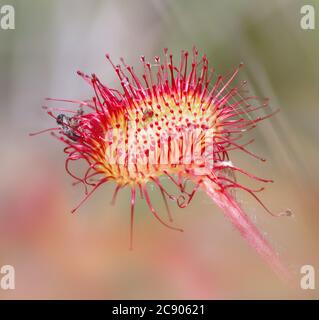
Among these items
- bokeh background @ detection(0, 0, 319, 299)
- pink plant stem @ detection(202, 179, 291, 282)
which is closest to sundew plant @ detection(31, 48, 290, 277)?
pink plant stem @ detection(202, 179, 291, 282)

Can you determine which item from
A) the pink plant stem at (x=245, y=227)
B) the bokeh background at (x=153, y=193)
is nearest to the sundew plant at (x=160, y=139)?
the pink plant stem at (x=245, y=227)

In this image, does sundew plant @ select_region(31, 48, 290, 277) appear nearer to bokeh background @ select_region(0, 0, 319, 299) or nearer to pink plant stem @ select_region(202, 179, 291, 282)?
pink plant stem @ select_region(202, 179, 291, 282)

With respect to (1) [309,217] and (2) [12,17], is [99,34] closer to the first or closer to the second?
(2) [12,17]

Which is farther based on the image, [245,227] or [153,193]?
[153,193]

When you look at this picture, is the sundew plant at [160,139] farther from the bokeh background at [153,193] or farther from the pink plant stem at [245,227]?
the bokeh background at [153,193]

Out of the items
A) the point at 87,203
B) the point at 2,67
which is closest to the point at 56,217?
the point at 87,203
